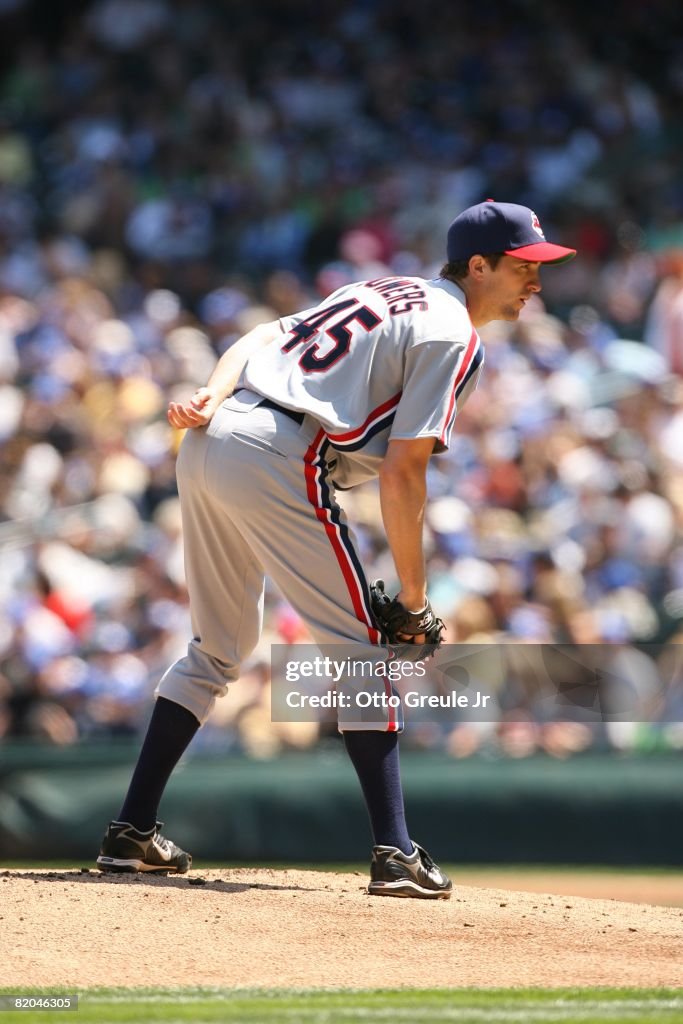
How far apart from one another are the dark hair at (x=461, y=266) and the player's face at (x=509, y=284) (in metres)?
0.01

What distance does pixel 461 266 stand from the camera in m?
4.28

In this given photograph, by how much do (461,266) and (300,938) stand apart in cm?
178

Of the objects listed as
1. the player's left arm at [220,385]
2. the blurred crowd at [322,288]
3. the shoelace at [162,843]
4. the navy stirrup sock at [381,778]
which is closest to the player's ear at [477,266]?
the player's left arm at [220,385]

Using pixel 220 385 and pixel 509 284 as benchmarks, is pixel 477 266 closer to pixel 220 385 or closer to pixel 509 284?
pixel 509 284

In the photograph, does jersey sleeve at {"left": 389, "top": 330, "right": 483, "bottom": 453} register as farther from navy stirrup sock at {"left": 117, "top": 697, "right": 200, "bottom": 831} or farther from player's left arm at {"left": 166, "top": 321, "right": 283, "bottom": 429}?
navy stirrup sock at {"left": 117, "top": 697, "right": 200, "bottom": 831}

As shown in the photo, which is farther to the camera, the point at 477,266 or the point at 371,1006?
the point at 477,266

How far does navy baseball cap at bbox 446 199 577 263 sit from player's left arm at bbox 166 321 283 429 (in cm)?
56

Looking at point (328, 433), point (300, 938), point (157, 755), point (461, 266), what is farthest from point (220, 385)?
point (300, 938)

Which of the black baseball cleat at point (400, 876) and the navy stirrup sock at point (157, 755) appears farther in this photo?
the navy stirrup sock at point (157, 755)

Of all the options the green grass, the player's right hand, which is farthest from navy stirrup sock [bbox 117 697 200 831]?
the green grass

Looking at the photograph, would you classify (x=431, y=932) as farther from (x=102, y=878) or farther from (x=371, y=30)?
(x=371, y=30)

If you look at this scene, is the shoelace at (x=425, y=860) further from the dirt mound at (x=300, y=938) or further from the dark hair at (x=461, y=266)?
the dark hair at (x=461, y=266)

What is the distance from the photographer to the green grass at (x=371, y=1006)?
3189mm

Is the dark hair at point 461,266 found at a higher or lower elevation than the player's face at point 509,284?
higher
